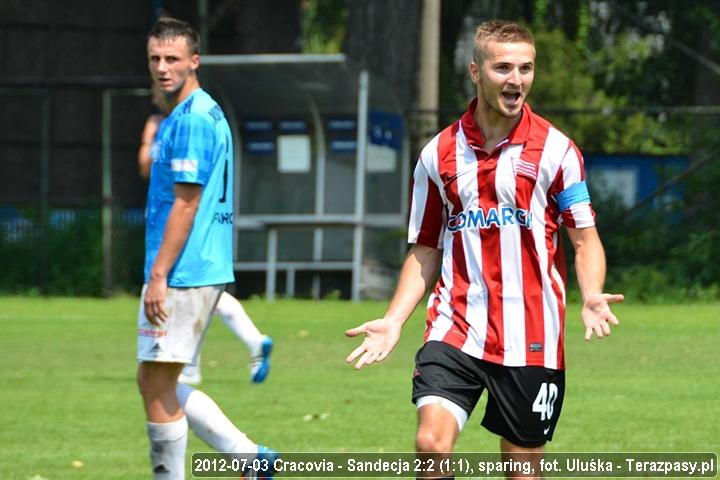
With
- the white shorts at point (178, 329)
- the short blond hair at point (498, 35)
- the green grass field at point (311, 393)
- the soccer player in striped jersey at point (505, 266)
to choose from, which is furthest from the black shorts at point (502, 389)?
the green grass field at point (311, 393)

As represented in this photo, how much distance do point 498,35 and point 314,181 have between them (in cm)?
1683

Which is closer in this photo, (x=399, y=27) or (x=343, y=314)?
(x=343, y=314)

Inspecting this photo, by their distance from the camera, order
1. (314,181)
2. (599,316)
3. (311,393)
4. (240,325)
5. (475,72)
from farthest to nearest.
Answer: (314,181), (311,393), (240,325), (475,72), (599,316)

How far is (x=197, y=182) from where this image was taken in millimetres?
6770

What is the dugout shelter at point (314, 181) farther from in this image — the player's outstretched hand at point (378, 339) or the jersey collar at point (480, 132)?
the player's outstretched hand at point (378, 339)

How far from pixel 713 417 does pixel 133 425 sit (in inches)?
139

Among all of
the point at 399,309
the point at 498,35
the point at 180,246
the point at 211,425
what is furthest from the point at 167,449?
the point at 498,35

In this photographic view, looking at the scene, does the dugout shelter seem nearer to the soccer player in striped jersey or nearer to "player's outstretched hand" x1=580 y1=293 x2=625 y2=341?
the soccer player in striped jersey

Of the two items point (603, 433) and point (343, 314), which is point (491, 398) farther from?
point (343, 314)

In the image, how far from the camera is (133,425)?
983 cm

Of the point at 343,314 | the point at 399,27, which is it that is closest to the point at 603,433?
the point at 343,314

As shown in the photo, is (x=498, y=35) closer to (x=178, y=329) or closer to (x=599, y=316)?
(x=599, y=316)

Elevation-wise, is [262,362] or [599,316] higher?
[599,316]

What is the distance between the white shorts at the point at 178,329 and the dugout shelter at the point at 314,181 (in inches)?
555
